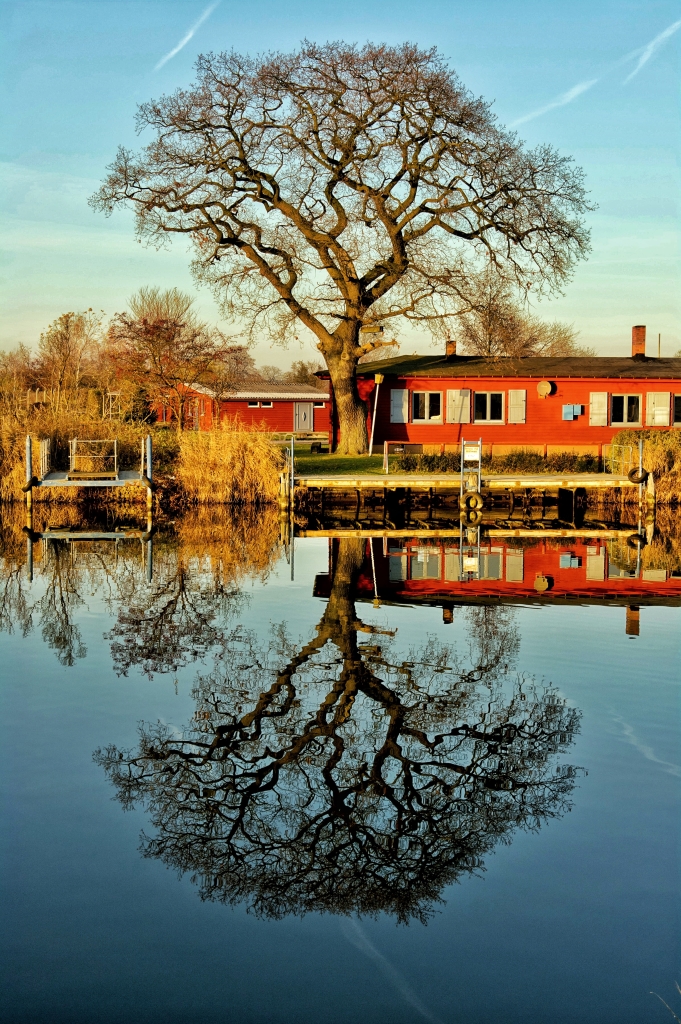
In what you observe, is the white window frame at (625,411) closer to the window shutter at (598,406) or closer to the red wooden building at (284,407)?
the window shutter at (598,406)

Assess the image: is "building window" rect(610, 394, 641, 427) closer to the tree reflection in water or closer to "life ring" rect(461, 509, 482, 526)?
"life ring" rect(461, 509, 482, 526)

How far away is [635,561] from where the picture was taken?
18.5 meters

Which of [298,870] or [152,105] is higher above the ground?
[152,105]

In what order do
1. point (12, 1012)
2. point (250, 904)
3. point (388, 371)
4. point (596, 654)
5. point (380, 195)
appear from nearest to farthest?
point (12, 1012), point (250, 904), point (596, 654), point (380, 195), point (388, 371)

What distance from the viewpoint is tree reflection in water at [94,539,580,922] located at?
19.1ft

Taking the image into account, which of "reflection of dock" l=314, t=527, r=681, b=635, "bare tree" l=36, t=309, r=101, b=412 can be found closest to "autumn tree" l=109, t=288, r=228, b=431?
"bare tree" l=36, t=309, r=101, b=412

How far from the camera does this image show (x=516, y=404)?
3703cm

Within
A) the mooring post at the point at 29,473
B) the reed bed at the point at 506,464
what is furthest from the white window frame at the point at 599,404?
the mooring post at the point at 29,473

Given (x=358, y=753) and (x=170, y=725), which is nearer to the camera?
(x=358, y=753)

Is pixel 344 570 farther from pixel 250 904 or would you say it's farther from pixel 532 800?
pixel 250 904

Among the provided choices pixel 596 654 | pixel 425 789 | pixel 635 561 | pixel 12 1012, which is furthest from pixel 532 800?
pixel 635 561

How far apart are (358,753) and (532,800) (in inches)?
52.6

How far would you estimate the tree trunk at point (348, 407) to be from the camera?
3503cm

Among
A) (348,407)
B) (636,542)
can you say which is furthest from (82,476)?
(636,542)
